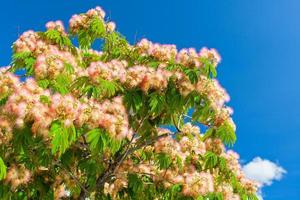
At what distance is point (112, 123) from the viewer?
7629 millimetres

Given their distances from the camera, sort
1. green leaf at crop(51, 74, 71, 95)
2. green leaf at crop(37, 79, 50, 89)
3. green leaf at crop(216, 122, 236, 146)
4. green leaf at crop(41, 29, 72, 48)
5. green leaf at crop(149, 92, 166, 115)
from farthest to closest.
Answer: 1. green leaf at crop(41, 29, 72, 48)
2. green leaf at crop(216, 122, 236, 146)
3. green leaf at crop(149, 92, 166, 115)
4. green leaf at crop(51, 74, 71, 95)
5. green leaf at crop(37, 79, 50, 89)

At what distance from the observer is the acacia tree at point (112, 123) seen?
7.57m

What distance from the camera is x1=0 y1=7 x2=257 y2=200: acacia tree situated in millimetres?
7574

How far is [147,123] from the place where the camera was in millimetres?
10742

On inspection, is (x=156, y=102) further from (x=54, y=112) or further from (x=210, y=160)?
(x=54, y=112)

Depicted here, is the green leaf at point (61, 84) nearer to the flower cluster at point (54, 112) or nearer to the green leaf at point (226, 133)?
the flower cluster at point (54, 112)

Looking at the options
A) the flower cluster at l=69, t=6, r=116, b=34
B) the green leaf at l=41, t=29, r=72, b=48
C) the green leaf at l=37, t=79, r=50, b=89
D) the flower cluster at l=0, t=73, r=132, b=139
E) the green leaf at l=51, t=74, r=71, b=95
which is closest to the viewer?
the flower cluster at l=0, t=73, r=132, b=139

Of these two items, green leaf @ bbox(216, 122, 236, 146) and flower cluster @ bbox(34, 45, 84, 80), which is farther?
green leaf @ bbox(216, 122, 236, 146)

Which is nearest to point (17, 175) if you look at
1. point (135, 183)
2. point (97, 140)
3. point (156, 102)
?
point (97, 140)

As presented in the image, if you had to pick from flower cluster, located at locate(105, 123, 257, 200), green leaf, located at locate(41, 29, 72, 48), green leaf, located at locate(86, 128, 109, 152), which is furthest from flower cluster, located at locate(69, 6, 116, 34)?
green leaf, located at locate(86, 128, 109, 152)

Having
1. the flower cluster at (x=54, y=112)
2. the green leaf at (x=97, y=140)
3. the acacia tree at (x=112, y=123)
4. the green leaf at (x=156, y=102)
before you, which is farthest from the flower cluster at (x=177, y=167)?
the green leaf at (x=97, y=140)

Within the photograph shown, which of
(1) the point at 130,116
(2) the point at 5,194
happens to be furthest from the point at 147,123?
(2) the point at 5,194

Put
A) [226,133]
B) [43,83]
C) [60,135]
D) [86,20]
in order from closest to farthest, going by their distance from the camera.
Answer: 1. [60,135]
2. [43,83]
3. [226,133]
4. [86,20]

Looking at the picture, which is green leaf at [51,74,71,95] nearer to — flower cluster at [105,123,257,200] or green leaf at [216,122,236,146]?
flower cluster at [105,123,257,200]
